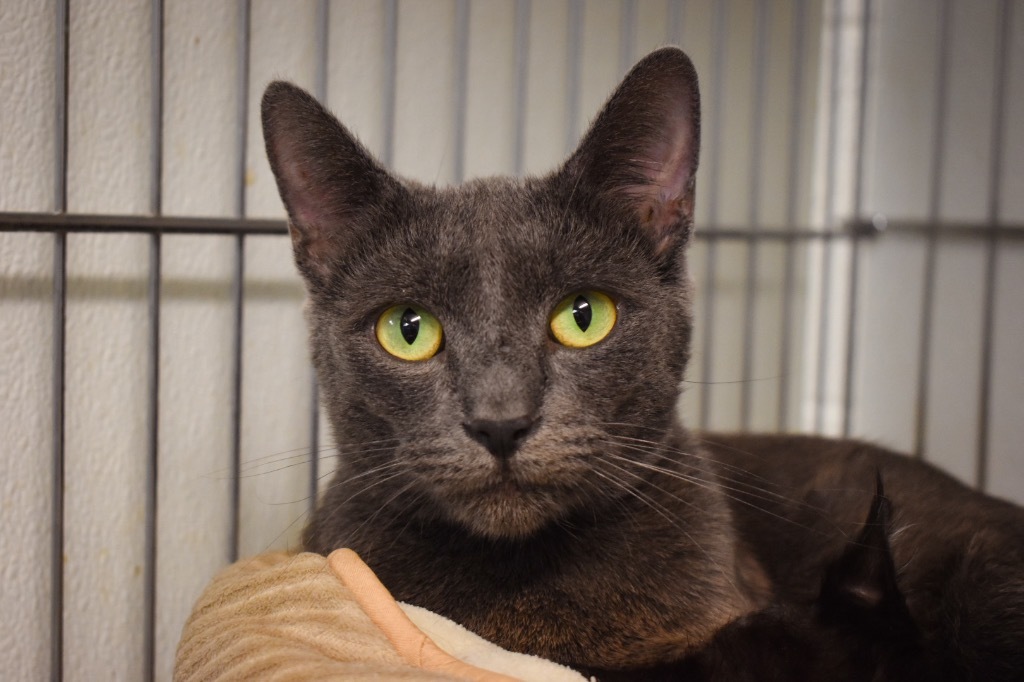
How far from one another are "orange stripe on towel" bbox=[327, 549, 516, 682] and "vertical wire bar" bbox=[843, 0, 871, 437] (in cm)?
130

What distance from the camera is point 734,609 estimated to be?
101cm

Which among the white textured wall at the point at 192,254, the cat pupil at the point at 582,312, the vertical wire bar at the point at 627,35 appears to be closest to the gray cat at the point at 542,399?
the cat pupil at the point at 582,312

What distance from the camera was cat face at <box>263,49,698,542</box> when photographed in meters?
0.87

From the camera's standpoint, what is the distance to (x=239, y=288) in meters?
1.42

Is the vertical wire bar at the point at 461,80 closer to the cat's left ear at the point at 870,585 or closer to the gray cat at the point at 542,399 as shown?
the gray cat at the point at 542,399

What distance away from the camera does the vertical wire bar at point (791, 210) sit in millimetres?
1854

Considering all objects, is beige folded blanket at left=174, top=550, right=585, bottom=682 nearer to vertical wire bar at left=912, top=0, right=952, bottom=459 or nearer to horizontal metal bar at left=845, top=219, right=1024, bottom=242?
vertical wire bar at left=912, top=0, right=952, bottom=459

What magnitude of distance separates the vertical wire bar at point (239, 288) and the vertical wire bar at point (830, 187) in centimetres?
129

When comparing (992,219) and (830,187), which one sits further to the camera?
(830,187)

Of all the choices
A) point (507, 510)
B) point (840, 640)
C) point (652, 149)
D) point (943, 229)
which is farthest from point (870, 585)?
point (943, 229)

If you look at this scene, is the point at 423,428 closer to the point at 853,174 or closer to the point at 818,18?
the point at 853,174

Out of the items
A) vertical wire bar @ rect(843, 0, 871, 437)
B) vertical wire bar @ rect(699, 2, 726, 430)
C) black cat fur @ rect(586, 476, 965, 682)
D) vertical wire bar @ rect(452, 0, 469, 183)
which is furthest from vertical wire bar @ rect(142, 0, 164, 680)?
vertical wire bar @ rect(843, 0, 871, 437)

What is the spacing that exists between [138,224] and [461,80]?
2.01 feet

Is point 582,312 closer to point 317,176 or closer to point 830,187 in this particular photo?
point 317,176
